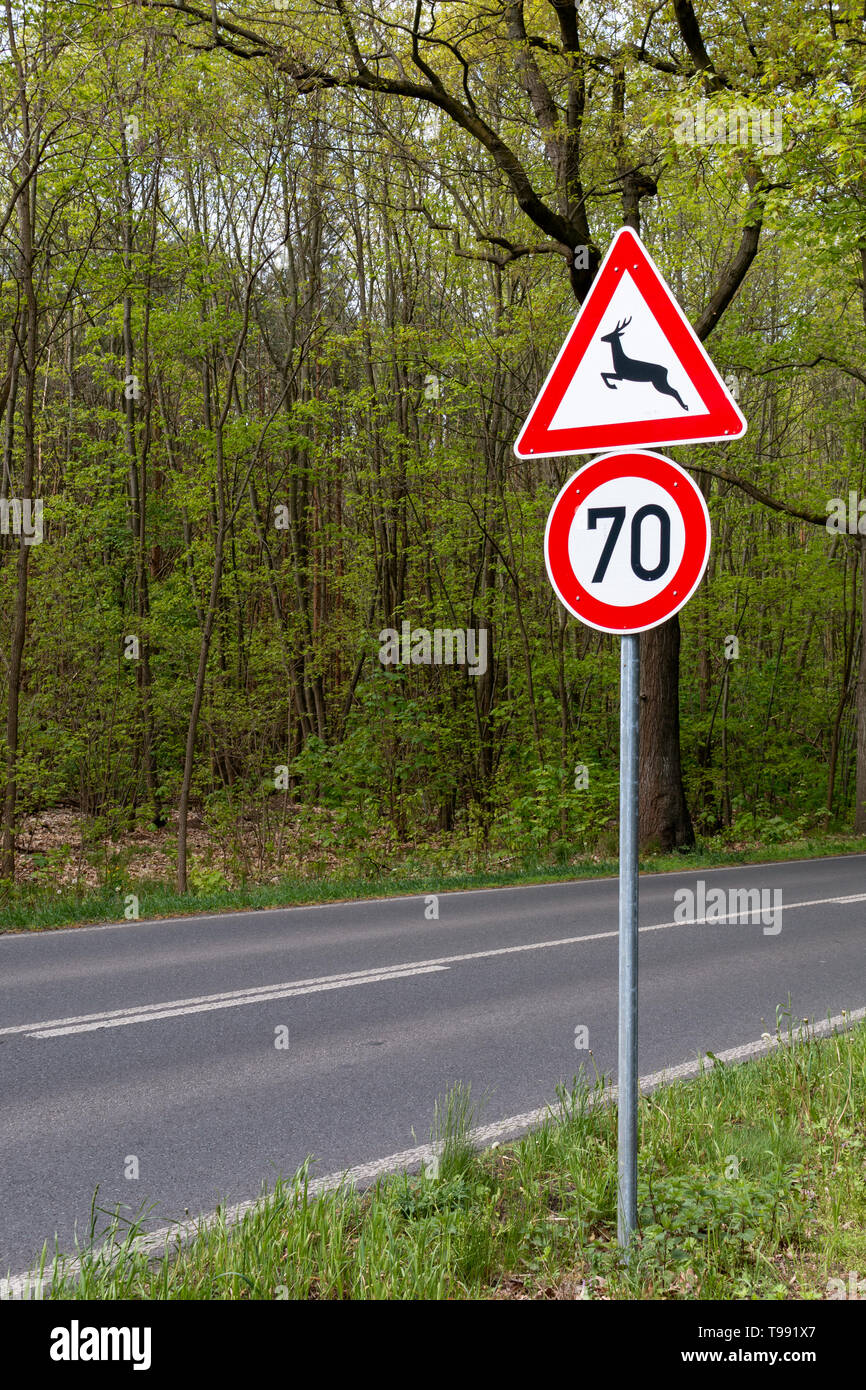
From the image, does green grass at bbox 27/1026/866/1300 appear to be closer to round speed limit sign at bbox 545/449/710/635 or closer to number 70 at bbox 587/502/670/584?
round speed limit sign at bbox 545/449/710/635

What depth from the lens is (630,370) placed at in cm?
368

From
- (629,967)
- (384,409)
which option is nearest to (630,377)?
(629,967)

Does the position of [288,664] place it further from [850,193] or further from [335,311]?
[850,193]

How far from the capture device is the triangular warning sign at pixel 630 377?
3.54 meters

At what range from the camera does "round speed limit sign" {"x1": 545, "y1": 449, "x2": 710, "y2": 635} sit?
3.43 metres

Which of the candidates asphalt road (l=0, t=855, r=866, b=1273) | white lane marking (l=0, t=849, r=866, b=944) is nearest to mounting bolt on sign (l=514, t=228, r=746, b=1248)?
asphalt road (l=0, t=855, r=866, b=1273)

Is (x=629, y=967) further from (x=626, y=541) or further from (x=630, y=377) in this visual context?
(x=630, y=377)

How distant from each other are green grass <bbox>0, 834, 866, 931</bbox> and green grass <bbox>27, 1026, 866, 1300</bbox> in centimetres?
689

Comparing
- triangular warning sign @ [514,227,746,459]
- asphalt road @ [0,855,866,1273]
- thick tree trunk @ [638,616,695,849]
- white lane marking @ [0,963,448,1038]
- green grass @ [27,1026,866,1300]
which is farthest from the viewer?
thick tree trunk @ [638,616,695,849]

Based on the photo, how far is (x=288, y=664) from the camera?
20.2 meters

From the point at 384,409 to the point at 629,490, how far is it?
16841 mm

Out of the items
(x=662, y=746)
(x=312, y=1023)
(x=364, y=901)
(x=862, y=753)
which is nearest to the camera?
(x=312, y=1023)

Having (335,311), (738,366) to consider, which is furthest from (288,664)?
(738,366)
